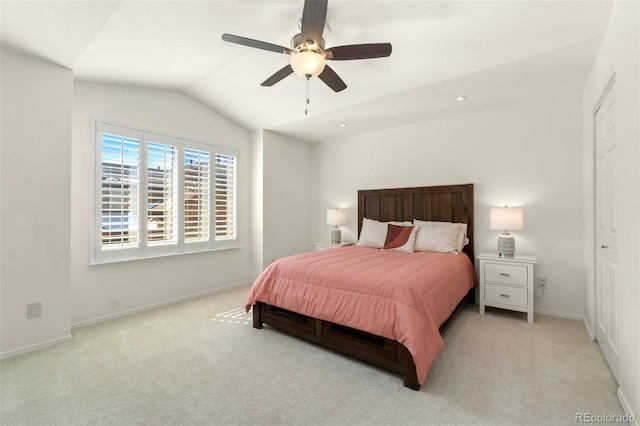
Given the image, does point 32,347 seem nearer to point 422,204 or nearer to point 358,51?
point 358,51

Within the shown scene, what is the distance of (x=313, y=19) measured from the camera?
1885 mm

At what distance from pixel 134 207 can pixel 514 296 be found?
4.42 m

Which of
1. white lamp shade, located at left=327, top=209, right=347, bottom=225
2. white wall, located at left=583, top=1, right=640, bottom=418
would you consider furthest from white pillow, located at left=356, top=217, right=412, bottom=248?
white wall, located at left=583, top=1, right=640, bottom=418

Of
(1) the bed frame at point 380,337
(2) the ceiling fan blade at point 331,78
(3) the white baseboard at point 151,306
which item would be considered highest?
(2) the ceiling fan blade at point 331,78

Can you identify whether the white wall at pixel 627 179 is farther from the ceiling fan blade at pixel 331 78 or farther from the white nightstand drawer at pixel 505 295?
the ceiling fan blade at pixel 331 78

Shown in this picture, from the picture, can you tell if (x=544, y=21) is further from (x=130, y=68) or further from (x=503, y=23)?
(x=130, y=68)

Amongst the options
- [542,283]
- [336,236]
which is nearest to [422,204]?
[336,236]

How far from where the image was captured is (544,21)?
7.13 feet

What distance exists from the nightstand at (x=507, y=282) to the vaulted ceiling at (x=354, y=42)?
187 centimetres

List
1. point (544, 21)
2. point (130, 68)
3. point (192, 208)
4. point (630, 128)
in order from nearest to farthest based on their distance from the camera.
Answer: point (630, 128), point (544, 21), point (130, 68), point (192, 208)

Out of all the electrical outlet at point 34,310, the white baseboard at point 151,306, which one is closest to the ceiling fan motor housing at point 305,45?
the electrical outlet at point 34,310

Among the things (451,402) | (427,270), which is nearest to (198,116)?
(427,270)

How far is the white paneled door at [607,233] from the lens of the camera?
2.06m
